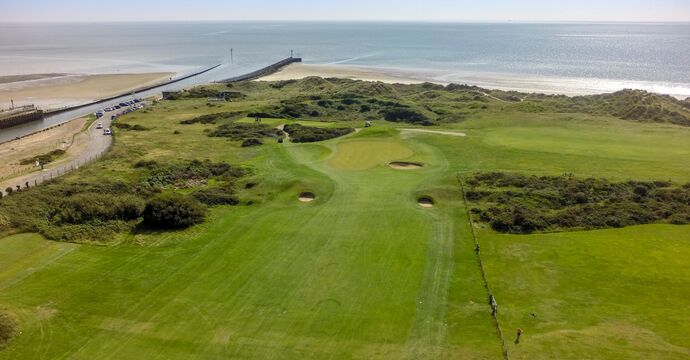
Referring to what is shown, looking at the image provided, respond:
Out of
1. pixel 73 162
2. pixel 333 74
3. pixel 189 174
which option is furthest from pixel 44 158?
pixel 333 74

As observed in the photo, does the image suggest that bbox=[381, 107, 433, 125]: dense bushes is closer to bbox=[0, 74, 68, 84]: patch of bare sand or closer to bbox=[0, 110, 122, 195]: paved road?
bbox=[0, 110, 122, 195]: paved road

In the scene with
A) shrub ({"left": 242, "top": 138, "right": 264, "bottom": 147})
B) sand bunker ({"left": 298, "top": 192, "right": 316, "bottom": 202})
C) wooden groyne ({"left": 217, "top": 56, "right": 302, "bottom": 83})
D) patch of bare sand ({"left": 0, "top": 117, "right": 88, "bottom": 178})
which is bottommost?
patch of bare sand ({"left": 0, "top": 117, "right": 88, "bottom": 178})

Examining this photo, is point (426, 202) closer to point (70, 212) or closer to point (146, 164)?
point (70, 212)

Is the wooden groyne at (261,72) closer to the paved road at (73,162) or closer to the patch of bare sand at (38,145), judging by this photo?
the patch of bare sand at (38,145)

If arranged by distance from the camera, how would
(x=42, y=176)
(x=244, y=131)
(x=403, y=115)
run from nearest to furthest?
(x=42, y=176) < (x=244, y=131) < (x=403, y=115)

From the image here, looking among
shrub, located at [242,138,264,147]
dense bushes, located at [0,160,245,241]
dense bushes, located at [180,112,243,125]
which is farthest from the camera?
dense bushes, located at [180,112,243,125]

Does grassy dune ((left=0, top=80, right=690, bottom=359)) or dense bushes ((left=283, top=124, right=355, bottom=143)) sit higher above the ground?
dense bushes ((left=283, top=124, right=355, bottom=143))

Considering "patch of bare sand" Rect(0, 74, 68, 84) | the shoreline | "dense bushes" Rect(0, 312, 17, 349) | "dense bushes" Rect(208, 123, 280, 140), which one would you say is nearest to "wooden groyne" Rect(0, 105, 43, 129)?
"dense bushes" Rect(208, 123, 280, 140)
